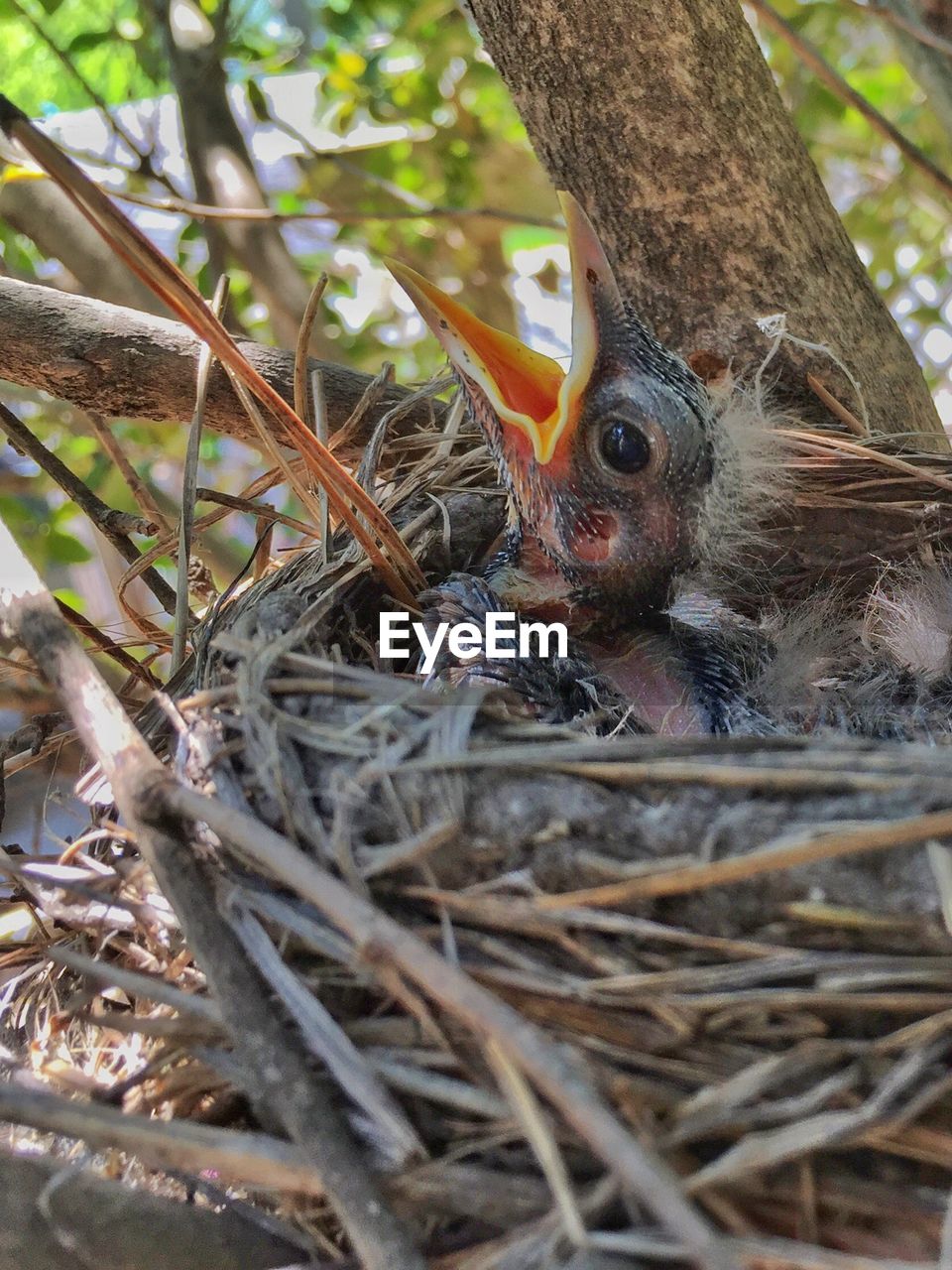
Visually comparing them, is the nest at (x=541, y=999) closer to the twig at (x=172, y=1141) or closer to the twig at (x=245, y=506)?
the twig at (x=172, y=1141)

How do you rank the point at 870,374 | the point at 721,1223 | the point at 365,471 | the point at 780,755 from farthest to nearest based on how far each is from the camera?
the point at 870,374 → the point at 365,471 → the point at 780,755 → the point at 721,1223

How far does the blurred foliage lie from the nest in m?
0.96

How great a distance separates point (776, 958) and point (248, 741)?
13.4 inches

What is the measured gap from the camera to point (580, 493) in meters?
1.05

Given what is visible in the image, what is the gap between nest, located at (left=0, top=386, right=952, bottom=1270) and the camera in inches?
19.9

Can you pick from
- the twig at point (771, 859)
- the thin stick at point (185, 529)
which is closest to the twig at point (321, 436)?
the thin stick at point (185, 529)

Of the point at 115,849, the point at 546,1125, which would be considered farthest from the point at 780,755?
the point at 115,849

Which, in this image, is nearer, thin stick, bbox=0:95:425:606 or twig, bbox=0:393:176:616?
thin stick, bbox=0:95:425:606

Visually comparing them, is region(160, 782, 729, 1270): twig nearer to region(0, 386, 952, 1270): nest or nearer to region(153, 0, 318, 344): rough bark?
region(0, 386, 952, 1270): nest

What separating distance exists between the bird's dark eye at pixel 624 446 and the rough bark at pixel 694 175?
193 millimetres

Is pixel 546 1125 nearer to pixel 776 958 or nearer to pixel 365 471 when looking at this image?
pixel 776 958

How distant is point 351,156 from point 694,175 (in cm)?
134

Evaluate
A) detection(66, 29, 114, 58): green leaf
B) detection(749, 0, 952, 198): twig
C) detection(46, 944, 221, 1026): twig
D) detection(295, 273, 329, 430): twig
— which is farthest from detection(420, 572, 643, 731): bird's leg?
detection(66, 29, 114, 58): green leaf

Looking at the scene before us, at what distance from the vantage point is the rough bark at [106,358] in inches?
40.6
